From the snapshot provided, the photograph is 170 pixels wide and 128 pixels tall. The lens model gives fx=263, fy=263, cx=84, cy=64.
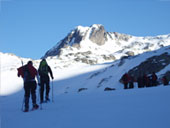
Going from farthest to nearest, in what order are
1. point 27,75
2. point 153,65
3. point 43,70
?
point 153,65 < point 43,70 < point 27,75

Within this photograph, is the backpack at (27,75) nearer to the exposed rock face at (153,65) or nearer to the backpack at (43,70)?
the backpack at (43,70)

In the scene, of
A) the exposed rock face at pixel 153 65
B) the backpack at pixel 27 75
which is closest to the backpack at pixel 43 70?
the backpack at pixel 27 75

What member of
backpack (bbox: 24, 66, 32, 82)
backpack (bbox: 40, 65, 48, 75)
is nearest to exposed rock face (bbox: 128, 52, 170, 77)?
backpack (bbox: 40, 65, 48, 75)

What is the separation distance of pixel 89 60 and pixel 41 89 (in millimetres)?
133237

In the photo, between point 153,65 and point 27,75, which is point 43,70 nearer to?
point 27,75

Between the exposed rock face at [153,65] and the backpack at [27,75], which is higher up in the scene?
the exposed rock face at [153,65]

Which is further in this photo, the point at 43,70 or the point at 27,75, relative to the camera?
the point at 43,70

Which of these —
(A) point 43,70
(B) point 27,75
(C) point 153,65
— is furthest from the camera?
(C) point 153,65

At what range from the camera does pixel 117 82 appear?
46.7 meters

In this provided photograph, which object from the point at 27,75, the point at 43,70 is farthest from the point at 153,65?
the point at 27,75

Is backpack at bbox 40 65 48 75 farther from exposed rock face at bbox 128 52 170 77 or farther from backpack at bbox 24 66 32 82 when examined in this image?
exposed rock face at bbox 128 52 170 77

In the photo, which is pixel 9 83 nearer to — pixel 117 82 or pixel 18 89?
pixel 18 89

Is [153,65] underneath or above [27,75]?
above

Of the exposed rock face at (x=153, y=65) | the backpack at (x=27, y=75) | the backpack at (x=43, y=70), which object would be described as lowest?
the backpack at (x=27, y=75)
